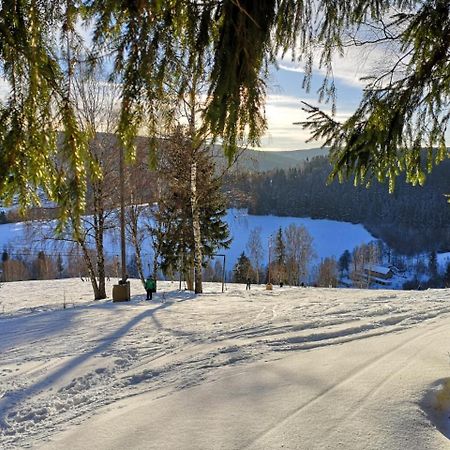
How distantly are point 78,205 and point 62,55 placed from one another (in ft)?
2.02

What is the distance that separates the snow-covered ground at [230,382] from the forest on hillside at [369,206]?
312 ft

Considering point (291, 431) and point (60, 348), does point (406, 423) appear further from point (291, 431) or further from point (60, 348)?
point (60, 348)

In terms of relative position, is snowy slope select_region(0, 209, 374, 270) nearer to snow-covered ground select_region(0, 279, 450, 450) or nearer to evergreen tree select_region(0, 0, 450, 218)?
snow-covered ground select_region(0, 279, 450, 450)

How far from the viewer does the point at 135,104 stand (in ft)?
6.11

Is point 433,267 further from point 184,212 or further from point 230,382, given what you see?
point 230,382

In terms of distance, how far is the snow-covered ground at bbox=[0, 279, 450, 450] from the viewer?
3406 mm

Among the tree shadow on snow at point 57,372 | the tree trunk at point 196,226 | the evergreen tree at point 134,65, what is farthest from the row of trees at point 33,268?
the evergreen tree at point 134,65

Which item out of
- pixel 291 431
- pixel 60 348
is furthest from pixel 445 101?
pixel 60 348

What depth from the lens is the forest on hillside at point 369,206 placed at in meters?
104

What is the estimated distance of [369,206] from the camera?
11544 cm

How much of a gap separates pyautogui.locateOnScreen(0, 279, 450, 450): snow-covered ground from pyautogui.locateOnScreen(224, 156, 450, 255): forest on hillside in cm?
9511

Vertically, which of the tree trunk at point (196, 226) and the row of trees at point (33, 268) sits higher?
the tree trunk at point (196, 226)

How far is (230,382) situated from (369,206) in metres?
118

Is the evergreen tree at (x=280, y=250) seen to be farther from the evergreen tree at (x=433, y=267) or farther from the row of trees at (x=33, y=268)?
the evergreen tree at (x=433, y=267)
